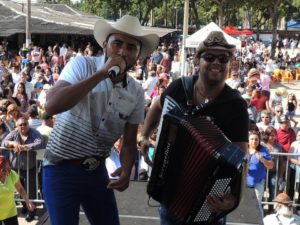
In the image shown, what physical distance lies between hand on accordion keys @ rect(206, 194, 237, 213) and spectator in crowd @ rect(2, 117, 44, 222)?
4640mm

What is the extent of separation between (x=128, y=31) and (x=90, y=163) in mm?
712

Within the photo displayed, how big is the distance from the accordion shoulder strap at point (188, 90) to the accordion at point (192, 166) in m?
0.13

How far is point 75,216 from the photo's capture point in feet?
8.96

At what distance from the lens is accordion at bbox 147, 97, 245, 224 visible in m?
2.43

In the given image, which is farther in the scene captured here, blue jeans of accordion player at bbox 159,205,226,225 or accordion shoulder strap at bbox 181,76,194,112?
blue jeans of accordion player at bbox 159,205,226,225

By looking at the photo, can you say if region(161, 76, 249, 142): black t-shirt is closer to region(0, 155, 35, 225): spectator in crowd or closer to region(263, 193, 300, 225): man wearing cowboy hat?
region(263, 193, 300, 225): man wearing cowboy hat

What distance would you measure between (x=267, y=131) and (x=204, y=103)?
4800mm

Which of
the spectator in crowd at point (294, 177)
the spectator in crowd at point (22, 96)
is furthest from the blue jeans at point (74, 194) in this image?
the spectator in crowd at point (22, 96)

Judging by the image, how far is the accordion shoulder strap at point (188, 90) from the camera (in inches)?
109

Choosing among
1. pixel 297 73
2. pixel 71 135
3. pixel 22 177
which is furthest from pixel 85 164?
pixel 297 73

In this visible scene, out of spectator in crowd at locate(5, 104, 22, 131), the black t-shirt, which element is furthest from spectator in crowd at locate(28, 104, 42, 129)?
the black t-shirt

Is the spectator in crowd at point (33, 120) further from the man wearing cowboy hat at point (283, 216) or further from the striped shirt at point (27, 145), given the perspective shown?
the man wearing cowboy hat at point (283, 216)

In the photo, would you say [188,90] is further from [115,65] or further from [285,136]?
[285,136]

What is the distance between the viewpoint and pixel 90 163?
273 cm
